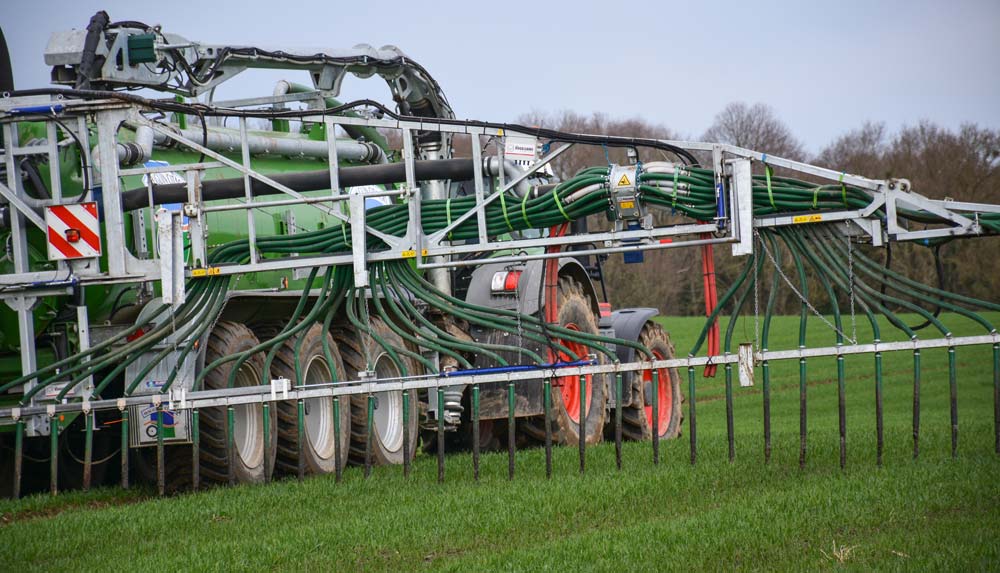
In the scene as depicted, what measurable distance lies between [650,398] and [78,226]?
26.4 feet

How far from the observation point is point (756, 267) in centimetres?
1013

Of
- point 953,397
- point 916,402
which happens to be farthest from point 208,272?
point 953,397

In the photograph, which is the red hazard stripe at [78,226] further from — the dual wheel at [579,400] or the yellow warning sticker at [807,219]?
the yellow warning sticker at [807,219]

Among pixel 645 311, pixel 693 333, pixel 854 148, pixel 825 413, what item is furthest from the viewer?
pixel 854 148

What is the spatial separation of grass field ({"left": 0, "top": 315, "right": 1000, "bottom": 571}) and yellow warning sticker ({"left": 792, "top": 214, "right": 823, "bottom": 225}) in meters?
2.01

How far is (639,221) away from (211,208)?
12.0 ft

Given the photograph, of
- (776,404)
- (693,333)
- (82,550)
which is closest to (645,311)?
(82,550)

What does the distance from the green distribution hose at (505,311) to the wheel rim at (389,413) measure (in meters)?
2.48

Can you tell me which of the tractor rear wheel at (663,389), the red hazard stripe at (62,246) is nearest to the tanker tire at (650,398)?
the tractor rear wheel at (663,389)

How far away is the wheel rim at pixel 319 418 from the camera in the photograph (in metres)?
12.5

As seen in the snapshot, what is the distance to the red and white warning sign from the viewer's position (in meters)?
10.2

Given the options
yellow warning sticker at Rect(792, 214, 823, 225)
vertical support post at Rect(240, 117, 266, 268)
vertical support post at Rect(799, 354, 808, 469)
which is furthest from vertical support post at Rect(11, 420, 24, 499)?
yellow warning sticker at Rect(792, 214, 823, 225)

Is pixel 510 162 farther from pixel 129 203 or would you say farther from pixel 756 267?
pixel 129 203

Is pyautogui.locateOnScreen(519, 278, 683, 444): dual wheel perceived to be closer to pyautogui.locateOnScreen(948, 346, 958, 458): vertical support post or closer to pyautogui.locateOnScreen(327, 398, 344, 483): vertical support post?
pyautogui.locateOnScreen(327, 398, 344, 483): vertical support post
